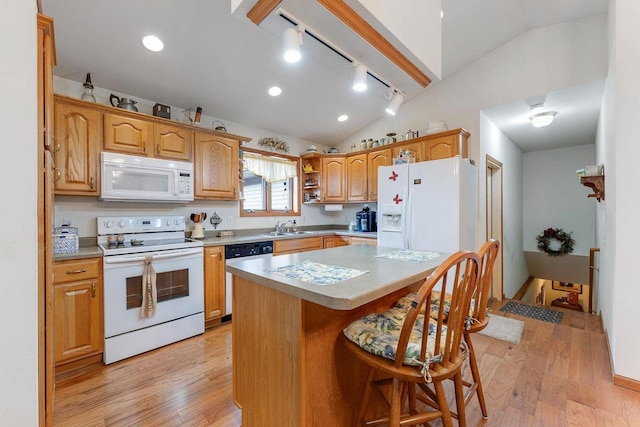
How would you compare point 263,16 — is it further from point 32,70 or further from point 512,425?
point 512,425

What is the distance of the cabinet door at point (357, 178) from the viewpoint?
420cm

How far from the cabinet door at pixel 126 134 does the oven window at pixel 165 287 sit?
1.20 metres

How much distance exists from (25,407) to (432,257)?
1.95 metres

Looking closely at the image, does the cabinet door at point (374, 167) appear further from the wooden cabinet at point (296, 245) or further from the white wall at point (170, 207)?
the wooden cabinet at point (296, 245)

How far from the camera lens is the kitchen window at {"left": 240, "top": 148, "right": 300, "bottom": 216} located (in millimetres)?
3920

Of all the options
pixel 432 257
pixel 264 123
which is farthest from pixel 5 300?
pixel 264 123

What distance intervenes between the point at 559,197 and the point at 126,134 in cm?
667

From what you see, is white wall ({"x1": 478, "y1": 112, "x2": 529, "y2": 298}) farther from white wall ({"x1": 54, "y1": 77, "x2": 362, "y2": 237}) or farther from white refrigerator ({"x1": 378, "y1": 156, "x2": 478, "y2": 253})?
white wall ({"x1": 54, "y1": 77, "x2": 362, "y2": 237})

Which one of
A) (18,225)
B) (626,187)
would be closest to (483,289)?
(626,187)

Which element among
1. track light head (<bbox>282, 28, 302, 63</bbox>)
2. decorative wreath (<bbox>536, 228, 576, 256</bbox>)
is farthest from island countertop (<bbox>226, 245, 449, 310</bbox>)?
decorative wreath (<bbox>536, 228, 576, 256</bbox>)

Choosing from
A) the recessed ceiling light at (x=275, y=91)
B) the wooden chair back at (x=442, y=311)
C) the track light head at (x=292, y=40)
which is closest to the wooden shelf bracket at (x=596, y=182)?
the wooden chair back at (x=442, y=311)

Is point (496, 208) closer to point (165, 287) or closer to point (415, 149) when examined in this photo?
point (415, 149)

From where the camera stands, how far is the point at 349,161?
4387 mm

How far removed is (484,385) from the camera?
1.86m
